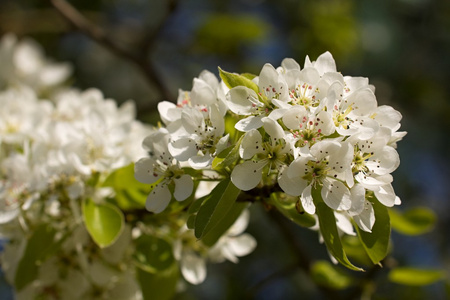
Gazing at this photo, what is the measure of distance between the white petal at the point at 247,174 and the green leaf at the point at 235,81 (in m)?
0.23

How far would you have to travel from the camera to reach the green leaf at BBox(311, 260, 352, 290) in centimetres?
209

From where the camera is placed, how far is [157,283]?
188cm

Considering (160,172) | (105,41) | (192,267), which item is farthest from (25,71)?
(160,172)

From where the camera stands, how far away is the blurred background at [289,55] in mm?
3803

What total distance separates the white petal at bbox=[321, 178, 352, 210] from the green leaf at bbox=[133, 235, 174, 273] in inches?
27.2

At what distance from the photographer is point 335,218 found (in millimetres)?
1495

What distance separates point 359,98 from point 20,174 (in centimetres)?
115

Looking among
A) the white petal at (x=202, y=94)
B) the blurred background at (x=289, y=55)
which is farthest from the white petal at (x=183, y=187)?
the blurred background at (x=289, y=55)

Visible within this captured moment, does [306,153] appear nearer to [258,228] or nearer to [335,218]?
[335,218]

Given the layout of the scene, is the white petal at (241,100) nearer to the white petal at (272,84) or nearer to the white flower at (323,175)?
the white petal at (272,84)

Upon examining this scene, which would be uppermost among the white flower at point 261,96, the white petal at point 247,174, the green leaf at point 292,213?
the white flower at point 261,96

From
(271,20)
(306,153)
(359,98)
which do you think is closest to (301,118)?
(306,153)

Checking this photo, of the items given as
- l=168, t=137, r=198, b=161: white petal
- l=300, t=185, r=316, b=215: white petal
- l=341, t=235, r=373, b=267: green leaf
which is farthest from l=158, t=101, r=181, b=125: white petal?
l=341, t=235, r=373, b=267: green leaf

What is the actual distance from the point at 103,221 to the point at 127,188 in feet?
0.46
